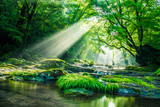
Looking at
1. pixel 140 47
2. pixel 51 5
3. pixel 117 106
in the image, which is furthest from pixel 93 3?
pixel 117 106

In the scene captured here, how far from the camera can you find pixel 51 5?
54.0 feet

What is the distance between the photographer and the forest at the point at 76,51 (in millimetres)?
4191

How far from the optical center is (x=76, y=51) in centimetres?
2973

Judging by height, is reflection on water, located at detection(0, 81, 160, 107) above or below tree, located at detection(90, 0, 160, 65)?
below

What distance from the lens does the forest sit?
4.19m

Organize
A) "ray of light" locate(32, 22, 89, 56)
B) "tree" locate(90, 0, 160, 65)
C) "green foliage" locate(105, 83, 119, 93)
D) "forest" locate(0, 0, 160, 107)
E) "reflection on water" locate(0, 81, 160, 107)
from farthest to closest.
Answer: "ray of light" locate(32, 22, 89, 56)
"tree" locate(90, 0, 160, 65)
"green foliage" locate(105, 83, 119, 93)
"forest" locate(0, 0, 160, 107)
"reflection on water" locate(0, 81, 160, 107)

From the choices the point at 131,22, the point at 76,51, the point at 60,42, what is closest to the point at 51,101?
the point at 131,22

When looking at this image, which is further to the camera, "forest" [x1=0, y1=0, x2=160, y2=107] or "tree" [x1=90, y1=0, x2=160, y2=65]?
"tree" [x1=90, y1=0, x2=160, y2=65]

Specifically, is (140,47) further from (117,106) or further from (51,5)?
(117,106)

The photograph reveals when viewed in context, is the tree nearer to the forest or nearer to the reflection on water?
the forest

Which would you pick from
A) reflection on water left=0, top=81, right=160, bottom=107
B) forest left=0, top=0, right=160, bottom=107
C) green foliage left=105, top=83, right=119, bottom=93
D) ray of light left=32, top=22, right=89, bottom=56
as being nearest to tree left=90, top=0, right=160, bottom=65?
forest left=0, top=0, right=160, bottom=107

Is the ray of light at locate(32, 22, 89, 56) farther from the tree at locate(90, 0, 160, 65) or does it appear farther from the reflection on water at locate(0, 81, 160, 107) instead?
the reflection on water at locate(0, 81, 160, 107)

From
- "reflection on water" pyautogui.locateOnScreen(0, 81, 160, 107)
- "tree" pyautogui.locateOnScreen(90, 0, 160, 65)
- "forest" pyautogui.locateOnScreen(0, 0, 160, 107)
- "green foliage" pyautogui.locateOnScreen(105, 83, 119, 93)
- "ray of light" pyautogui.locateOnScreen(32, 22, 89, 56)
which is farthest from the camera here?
"ray of light" pyautogui.locateOnScreen(32, 22, 89, 56)

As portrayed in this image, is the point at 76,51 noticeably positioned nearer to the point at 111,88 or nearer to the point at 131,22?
the point at 131,22
